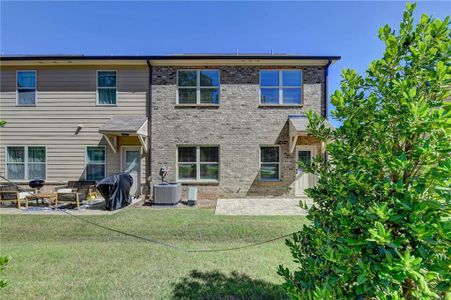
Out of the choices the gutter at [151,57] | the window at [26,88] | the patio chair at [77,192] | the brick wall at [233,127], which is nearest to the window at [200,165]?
the brick wall at [233,127]

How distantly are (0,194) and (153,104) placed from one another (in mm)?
7027

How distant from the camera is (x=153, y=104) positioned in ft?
33.8

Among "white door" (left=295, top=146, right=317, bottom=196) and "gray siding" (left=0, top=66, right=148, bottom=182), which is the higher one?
"gray siding" (left=0, top=66, right=148, bottom=182)

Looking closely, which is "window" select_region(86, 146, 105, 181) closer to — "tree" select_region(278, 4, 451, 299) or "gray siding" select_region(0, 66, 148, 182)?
"gray siding" select_region(0, 66, 148, 182)

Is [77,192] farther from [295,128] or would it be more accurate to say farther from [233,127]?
[295,128]

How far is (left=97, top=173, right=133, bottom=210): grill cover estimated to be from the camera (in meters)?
8.13

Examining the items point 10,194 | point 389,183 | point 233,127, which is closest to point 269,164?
Answer: point 233,127

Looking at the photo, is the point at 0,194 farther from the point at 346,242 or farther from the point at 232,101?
the point at 346,242

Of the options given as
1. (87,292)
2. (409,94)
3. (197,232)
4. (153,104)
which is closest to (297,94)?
(153,104)

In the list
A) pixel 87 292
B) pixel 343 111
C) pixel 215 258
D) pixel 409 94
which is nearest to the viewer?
pixel 409 94

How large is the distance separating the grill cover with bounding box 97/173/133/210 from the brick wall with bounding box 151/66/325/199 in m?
1.58

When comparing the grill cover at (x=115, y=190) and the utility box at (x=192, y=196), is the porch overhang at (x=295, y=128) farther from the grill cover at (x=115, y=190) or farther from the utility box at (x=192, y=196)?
the grill cover at (x=115, y=190)

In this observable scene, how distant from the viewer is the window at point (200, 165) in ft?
34.1

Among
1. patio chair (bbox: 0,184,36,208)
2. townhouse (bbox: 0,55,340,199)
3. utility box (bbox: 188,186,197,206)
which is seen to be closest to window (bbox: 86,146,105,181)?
townhouse (bbox: 0,55,340,199)
